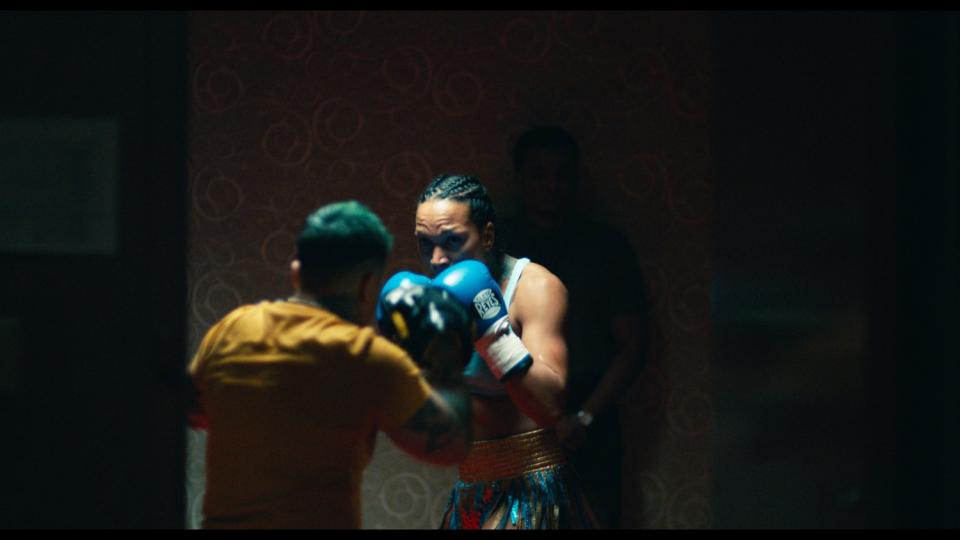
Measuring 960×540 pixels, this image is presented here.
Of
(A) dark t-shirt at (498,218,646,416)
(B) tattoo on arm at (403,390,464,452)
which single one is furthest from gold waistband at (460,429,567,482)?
(A) dark t-shirt at (498,218,646,416)

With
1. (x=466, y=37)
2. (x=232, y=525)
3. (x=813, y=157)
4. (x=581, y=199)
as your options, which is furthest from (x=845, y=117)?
(x=466, y=37)

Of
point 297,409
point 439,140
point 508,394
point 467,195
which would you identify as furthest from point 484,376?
point 439,140

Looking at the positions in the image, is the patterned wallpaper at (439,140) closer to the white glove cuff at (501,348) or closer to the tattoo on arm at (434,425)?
the white glove cuff at (501,348)

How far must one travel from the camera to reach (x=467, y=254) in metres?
1.94

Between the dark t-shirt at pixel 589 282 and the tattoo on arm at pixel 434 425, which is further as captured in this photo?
the dark t-shirt at pixel 589 282

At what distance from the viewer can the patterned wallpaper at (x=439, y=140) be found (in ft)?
9.62

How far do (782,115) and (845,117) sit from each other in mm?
210

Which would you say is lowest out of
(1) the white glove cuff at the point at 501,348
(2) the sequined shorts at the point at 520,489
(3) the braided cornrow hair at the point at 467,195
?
(2) the sequined shorts at the point at 520,489

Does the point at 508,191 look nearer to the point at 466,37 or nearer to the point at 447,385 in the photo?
the point at 466,37

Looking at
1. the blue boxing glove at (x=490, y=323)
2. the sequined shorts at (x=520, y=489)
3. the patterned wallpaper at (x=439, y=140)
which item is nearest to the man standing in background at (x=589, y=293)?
the patterned wallpaper at (x=439, y=140)

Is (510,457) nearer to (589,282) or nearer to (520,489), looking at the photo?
(520,489)

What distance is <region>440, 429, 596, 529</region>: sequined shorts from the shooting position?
1963mm

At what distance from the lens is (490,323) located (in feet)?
5.87

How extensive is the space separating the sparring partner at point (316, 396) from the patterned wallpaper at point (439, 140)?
4.73 feet
